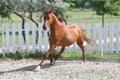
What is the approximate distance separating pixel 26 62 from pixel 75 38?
1.94 meters

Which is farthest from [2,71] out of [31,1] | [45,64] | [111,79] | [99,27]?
[31,1]

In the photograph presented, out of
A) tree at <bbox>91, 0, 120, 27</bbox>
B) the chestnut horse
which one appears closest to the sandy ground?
the chestnut horse

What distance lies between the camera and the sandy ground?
29.5 ft

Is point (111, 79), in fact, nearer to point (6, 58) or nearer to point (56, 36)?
point (56, 36)

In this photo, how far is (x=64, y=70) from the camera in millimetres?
9773

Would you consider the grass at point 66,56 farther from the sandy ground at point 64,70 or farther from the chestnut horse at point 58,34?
the chestnut horse at point 58,34

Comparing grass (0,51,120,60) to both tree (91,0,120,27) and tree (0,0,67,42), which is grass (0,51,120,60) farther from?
tree (91,0,120,27)

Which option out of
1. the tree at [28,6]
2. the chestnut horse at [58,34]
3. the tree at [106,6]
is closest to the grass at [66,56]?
the chestnut horse at [58,34]

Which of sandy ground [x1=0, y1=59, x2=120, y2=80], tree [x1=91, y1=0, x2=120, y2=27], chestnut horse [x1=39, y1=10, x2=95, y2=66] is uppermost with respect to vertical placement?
chestnut horse [x1=39, y1=10, x2=95, y2=66]

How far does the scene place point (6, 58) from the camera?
12430mm

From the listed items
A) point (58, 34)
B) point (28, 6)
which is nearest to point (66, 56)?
point (58, 34)

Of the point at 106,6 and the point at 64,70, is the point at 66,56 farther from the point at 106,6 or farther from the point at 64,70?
the point at 106,6

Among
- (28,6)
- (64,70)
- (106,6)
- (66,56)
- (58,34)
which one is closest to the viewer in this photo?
(64,70)

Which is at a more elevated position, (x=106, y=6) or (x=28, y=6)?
(x=28, y=6)
